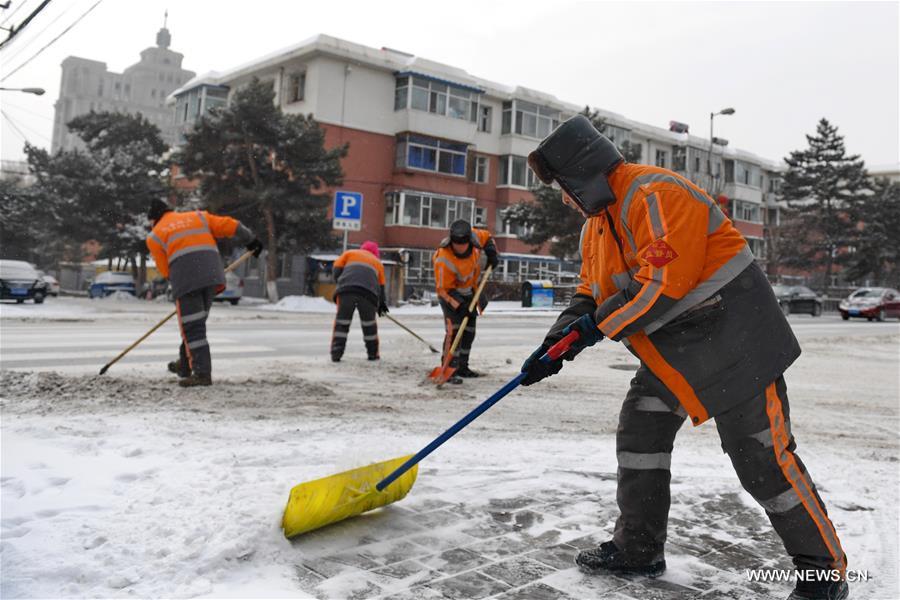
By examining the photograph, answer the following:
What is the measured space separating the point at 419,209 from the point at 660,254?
29.8 metres

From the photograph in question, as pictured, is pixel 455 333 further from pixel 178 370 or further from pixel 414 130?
pixel 414 130

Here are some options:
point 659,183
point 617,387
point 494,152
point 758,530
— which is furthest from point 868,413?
point 494,152

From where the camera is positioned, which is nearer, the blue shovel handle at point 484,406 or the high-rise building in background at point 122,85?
the blue shovel handle at point 484,406

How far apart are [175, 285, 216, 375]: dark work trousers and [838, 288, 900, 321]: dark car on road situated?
27782 millimetres

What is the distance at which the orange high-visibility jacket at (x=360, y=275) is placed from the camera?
8797 mm

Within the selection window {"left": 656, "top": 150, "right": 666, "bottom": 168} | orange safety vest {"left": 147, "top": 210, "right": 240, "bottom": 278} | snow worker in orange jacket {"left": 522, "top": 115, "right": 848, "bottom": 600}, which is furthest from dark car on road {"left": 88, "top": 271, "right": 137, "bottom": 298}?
window {"left": 656, "top": 150, "right": 666, "bottom": 168}

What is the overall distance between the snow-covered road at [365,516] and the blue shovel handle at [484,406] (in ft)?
0.69

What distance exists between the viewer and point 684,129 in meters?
46.6

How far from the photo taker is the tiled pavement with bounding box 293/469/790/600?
8.14 ft

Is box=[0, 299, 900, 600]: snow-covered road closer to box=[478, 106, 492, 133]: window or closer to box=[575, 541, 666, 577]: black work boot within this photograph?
box=[575, 541, 666, 577]: black work boot

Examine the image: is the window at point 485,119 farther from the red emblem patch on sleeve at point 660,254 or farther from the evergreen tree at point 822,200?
the red emblem patch on sleeve at point 660,254

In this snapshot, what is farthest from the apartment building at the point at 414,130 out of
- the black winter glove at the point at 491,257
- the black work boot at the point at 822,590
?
the black work boot at the point at 822,590

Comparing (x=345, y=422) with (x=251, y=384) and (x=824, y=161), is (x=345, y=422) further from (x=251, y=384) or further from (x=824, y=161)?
(x=824, y=161)

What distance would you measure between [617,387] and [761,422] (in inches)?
205
